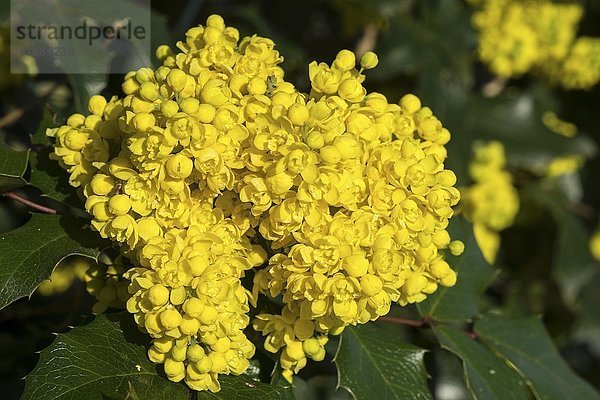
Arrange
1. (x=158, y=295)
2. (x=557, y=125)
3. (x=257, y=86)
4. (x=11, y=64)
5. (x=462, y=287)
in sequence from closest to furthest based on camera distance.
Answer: (x=158, y=295) → (x=257, y=86) → (x=462, y=287) → (x=11, y=64) → (x=557, y=125)

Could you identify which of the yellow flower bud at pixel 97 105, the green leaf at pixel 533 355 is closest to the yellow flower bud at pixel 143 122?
the yellow flower bud at pixel 97 105

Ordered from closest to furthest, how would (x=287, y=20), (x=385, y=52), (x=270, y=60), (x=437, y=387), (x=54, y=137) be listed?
(x=270, y=60), (x=54, y=137), (x=437, y=387), (x=385, y=52), (x=287, y=20)

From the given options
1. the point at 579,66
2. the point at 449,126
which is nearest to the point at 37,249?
the point at 449,126

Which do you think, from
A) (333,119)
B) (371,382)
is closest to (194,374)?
(371,382)

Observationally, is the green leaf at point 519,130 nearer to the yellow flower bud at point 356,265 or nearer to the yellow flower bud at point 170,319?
the yellow flower bud at point 356,265

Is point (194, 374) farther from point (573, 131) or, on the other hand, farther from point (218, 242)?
point (573, 131)

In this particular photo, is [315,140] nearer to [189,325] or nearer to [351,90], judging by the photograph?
[351,90]
